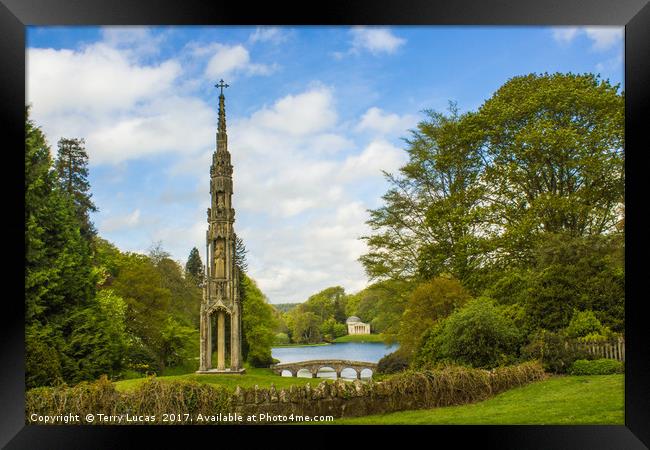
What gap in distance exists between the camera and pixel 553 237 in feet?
38.1

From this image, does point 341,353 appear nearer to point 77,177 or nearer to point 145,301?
point 145,301

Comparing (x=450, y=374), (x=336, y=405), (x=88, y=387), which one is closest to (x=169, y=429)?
(x=88, y=387)

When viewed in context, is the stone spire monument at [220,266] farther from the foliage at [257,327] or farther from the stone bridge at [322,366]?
the stone bridge at [322,366]

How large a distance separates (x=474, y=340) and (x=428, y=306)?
1.47 metres

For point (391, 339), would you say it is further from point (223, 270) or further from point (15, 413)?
point (15, 413)

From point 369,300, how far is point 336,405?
403 cm

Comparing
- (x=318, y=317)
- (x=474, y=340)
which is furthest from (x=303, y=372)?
(x=474, y=340)

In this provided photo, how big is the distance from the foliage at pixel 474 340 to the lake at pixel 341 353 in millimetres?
1281

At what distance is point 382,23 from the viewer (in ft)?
23.0

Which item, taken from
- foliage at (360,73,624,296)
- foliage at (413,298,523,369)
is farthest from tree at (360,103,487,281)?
foliage at (413,298,523,369)

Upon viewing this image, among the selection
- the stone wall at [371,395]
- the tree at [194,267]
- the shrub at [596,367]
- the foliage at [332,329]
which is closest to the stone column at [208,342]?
the stone wall at [371,395]

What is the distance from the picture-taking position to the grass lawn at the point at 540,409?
26.3 feet

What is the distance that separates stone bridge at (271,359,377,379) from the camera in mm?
11445

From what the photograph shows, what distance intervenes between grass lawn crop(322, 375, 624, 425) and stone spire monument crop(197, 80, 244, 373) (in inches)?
128
